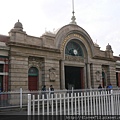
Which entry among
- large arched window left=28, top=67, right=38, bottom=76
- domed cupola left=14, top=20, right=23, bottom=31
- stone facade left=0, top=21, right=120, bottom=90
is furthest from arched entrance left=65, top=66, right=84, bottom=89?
domed cupola left=14, top=20, right=23, bottom=31

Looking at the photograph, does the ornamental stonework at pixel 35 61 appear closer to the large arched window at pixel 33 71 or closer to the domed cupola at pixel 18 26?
the large arched window at pixel 33 71

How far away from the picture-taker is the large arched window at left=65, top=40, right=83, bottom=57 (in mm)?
19942

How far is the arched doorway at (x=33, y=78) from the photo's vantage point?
16172mm

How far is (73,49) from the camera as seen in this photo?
67.6 feet

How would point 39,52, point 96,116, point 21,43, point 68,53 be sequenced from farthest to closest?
point 68,53, point 39,52, point 21,43, point 96,116

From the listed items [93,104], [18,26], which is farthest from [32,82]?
[93,104]

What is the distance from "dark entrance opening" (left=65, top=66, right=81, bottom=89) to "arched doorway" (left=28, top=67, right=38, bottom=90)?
495cm

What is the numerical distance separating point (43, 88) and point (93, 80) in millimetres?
7880

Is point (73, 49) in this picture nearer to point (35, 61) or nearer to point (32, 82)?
point (35, 61)

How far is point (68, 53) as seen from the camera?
1981cm

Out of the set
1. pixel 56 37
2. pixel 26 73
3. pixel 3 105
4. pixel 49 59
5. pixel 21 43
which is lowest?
pixel 3 105

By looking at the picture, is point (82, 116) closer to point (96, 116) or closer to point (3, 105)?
point (96, 116)

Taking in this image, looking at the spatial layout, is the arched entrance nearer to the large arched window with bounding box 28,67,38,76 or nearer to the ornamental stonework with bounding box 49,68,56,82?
the ornamental stonework with bounding box 49,68,56,82

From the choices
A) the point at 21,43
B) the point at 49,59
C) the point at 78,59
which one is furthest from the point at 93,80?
the point at 21,43
